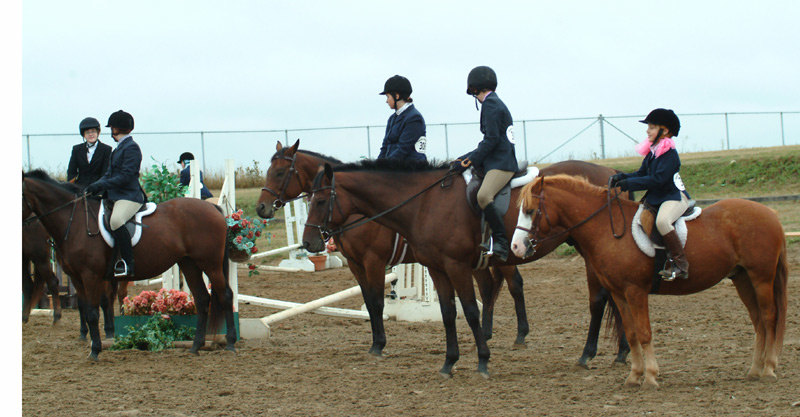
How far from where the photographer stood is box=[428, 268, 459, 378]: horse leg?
7.18 meters

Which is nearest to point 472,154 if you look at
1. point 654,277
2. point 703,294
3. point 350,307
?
point 654,277

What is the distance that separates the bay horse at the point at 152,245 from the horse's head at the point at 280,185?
59 cm

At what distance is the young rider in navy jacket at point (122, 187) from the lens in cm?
827

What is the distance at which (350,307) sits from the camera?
12.5 metres

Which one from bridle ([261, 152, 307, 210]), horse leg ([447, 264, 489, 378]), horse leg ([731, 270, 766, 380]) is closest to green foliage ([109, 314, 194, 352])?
bridle ([261, 152, 307, 210])

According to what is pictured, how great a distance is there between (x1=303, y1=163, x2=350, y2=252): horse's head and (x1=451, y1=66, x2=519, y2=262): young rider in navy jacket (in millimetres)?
1129

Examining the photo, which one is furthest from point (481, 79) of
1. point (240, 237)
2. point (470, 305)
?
point (240, 237)

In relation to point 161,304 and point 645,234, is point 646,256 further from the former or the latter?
point 161,304

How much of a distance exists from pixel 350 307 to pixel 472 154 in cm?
583

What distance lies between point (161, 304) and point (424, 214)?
3636mm

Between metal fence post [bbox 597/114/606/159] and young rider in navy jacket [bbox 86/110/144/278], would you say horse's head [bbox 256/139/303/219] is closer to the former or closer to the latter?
young rider in navy jacket [bbox 86/110/144/278]

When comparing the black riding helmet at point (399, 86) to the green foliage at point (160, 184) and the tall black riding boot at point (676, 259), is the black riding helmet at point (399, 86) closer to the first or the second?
the green foliage at point (160, 184)

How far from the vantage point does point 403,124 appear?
873 cm

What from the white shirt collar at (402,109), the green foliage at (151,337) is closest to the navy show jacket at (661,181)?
the white shirt collar at (402,109)
